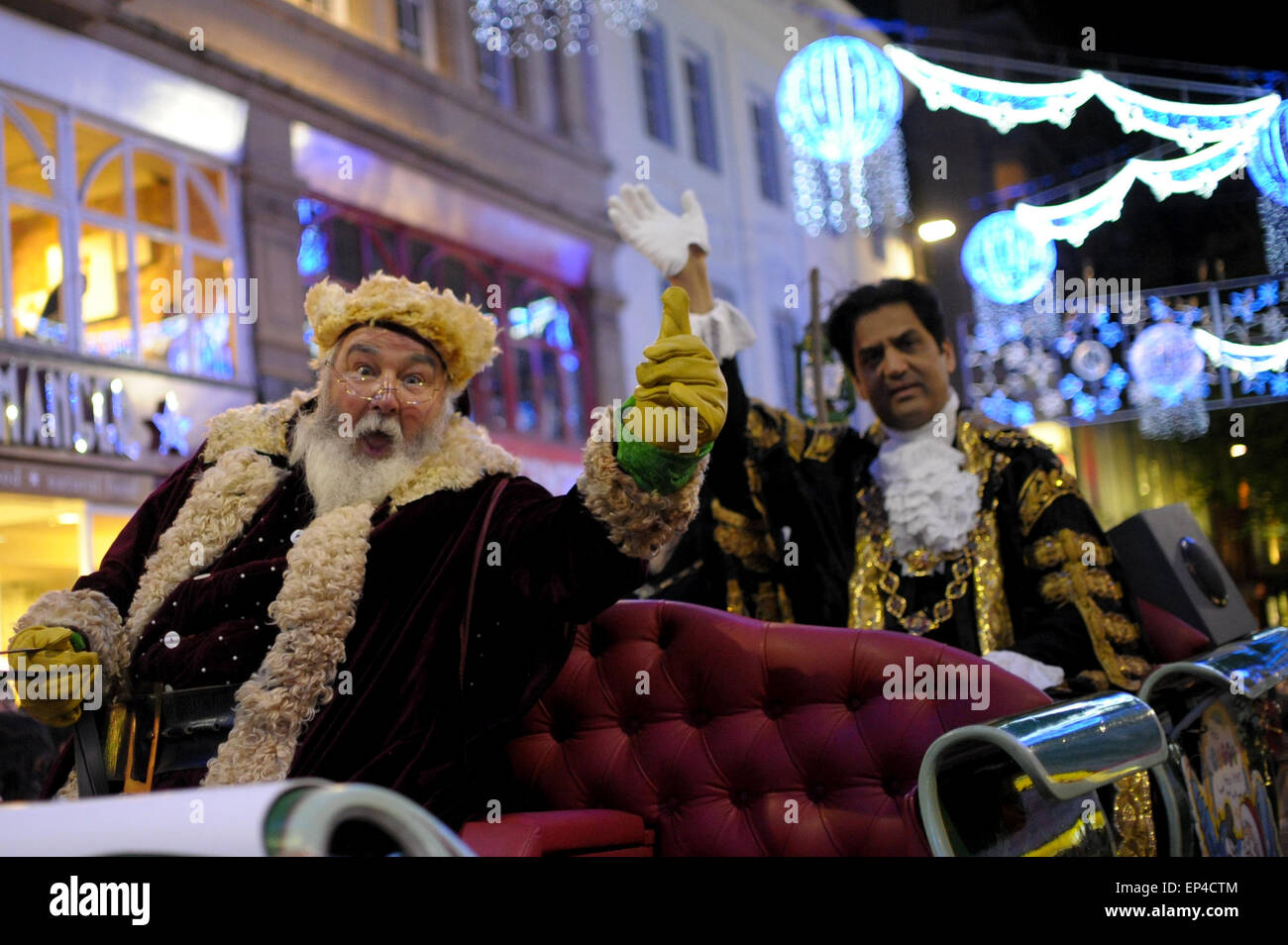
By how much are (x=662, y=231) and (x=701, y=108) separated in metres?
2.80

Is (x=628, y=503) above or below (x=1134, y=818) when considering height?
above

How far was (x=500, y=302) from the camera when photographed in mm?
5066

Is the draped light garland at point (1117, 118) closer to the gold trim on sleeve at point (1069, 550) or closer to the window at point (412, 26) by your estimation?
the gold trim on sleeve at point (1069, 550)

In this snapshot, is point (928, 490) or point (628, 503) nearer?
point (628, 503)

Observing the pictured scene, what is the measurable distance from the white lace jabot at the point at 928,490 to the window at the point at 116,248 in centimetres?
271

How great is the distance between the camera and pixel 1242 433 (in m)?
3.64

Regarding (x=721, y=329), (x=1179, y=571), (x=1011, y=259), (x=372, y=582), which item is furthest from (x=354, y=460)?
(x=1011, y=259)

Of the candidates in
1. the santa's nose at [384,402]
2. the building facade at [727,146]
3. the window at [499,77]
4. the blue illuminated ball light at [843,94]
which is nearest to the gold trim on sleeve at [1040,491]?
the santa's nose at [384,402]

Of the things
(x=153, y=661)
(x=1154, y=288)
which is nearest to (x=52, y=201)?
(x=153, y=661)

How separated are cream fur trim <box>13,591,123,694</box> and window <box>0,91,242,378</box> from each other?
213 centimetres

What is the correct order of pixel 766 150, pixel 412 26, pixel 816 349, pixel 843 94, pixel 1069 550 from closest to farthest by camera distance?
1. pixel 1069 550
2. pixel 816 349
3. pixel 843 94
4. pixel 412 26
5. pixel 766 150

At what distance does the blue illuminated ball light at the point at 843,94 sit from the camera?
13.5 ft

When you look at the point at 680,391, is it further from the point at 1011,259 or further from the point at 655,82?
the point at 655,82
